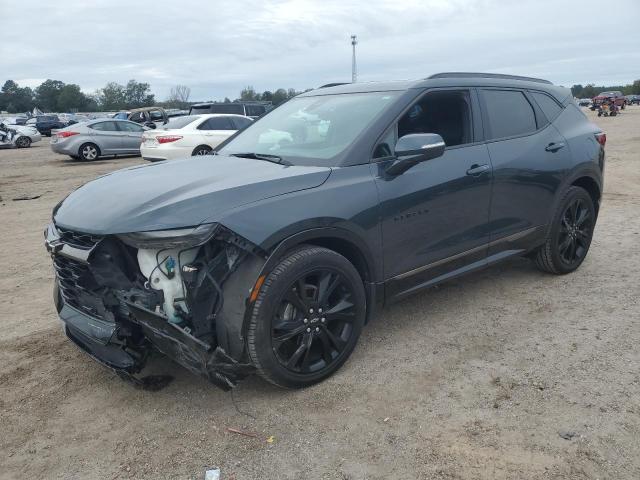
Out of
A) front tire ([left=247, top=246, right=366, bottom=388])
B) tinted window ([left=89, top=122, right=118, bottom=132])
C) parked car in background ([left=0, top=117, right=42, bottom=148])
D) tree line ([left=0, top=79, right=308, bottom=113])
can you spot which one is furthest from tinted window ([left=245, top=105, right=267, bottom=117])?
tree line ([left=0, top=79, right=308, bottom=113])

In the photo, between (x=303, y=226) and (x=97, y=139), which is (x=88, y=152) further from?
(x=303, y=226)

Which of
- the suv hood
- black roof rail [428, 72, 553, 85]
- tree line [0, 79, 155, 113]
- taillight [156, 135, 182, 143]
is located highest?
tree line [0, 79, 155, 113]

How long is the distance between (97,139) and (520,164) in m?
17.0

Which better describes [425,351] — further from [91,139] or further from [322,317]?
[91,139]

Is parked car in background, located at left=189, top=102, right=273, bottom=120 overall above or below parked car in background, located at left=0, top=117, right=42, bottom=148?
above

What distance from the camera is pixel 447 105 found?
4.12 meters

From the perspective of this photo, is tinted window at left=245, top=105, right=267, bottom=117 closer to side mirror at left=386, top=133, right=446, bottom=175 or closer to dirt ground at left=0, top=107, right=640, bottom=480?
dirt ground at left=0, top=107, right=640, bottom=480

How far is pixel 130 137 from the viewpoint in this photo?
1906cm

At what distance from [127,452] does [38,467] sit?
0.42 metres

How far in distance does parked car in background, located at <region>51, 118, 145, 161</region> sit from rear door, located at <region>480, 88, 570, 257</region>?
16.6 meters

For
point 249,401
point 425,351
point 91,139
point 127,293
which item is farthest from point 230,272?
point 91,139

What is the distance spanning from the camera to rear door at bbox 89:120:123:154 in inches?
727

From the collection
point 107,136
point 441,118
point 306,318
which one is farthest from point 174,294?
point 107,136

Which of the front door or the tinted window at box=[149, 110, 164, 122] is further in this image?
the tinted window at box=[149, 110, 164, 122]
